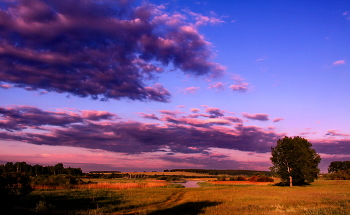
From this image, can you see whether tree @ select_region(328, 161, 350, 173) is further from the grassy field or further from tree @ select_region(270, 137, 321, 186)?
the grassy field

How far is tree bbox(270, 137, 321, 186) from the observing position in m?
64.8

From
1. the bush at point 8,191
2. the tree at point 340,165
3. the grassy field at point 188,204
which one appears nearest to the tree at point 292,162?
the grassy field at point 188,204

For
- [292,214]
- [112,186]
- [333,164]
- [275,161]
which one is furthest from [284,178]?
[333,164]

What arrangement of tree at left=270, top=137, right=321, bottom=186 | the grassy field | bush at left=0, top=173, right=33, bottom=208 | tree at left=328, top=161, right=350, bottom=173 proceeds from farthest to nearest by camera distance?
tree at left=328, top=161, right=350, bottom=173
tree at left=270, top=137, right=321, bottom=186
the grassy field
bush at left=0, top=173, right=33, bottom=208

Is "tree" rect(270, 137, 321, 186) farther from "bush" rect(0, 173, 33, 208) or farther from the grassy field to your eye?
"bush" rect(0, 173, 33, 208)

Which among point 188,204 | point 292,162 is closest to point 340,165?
point 292,162

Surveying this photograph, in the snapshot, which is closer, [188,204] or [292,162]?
[188,204]

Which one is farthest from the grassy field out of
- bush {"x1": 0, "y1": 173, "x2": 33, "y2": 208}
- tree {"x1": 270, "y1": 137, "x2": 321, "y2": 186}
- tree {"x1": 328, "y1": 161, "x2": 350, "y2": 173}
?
tree {"x1": 328, "y1": 161, "x2": 350, "y2": 173}

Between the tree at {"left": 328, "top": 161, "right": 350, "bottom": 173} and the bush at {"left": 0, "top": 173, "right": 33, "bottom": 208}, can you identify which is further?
the tree at {"left": 328, "top": 161, "right": 350, "bottom": 173}

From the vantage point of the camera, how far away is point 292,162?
65.7 meters

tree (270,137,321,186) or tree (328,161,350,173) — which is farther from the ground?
tree (270,137,321,186)

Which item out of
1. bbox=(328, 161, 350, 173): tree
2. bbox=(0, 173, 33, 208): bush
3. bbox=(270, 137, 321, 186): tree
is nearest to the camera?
bbox=(0, 173, 33, 208): bush

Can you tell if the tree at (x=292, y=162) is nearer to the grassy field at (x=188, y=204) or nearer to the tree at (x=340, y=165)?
the grassy field at (x=188, y=204)

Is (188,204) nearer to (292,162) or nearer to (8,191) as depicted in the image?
(8,191)
